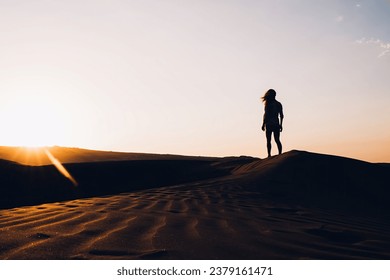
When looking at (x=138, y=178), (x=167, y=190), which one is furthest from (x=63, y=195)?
(x=167, y=190)

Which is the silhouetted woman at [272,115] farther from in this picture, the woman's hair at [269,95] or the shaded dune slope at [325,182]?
the shaded dune slope at [325,182]

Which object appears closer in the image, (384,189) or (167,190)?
(167,190)

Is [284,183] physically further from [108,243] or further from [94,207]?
[108,243]

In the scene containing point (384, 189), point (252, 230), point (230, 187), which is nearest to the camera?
point (252, 230)

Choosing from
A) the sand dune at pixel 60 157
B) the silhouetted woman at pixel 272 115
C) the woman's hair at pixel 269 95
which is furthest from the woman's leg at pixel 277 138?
the sand dune at pixel 60 157

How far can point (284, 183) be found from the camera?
7.94 metres

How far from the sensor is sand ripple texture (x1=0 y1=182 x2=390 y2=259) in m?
3.19

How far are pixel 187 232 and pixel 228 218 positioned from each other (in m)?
1.00

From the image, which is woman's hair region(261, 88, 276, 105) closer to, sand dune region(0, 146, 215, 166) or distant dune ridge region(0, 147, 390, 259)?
distant dune ridge region(0, 147, 390, 259)

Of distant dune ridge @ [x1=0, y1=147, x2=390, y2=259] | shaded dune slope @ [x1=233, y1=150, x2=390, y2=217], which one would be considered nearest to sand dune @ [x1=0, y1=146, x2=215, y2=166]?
distant dune ridge @ [x1=0, y1=147, x2=390, y2=259]

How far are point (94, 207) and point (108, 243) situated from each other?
2.21m

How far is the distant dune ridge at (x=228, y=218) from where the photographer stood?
10.7 ft
